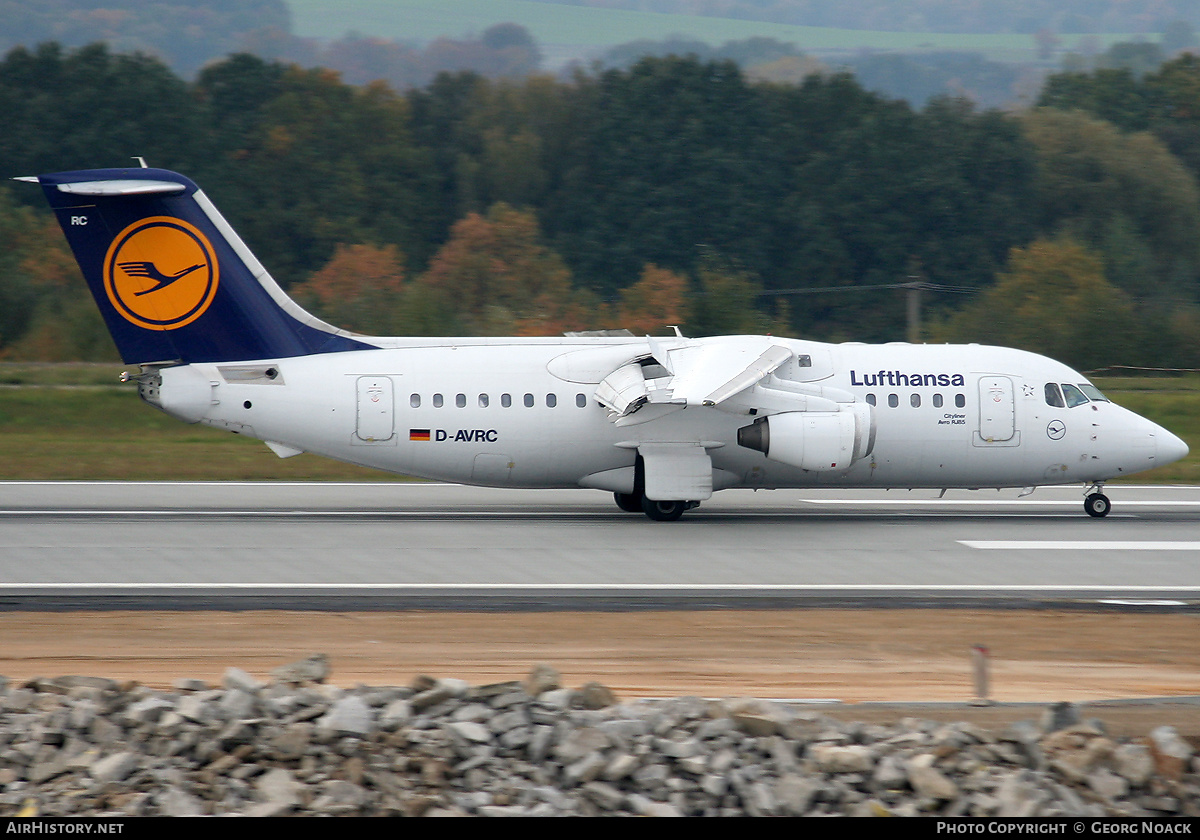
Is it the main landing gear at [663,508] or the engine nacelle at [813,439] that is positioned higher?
the engine nacelle at [813,439]

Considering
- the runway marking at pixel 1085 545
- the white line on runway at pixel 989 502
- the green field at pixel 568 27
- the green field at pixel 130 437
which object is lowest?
the runway marking at pixel 1085 545

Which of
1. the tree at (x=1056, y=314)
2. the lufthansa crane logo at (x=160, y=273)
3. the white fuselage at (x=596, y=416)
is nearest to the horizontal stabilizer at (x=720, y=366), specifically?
the white fuselage at (x=596, y=416)

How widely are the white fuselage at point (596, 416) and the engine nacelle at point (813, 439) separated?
0.40 m

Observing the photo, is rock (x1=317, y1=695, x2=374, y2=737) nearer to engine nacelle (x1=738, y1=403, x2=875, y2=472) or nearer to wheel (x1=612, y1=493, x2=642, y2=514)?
engine nacelle (x1=738, y1=403, x2=875, y2=472)

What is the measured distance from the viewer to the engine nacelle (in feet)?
75.4

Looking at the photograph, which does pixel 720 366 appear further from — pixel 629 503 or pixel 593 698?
pixel 593 698

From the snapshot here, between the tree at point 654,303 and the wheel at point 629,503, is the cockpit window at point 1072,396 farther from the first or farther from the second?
the tree at point 654,303

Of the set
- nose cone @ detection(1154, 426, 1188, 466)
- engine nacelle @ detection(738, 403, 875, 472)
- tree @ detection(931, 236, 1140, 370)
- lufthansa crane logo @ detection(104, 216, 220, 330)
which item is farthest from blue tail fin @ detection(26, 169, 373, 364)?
tree @ detection(931, 236, 1140, 370)

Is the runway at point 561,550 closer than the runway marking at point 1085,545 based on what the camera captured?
Yes

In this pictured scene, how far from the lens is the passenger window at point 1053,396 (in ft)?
82.3

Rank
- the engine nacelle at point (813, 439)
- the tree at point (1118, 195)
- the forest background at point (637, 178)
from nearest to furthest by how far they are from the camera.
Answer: the engine nacelle at point (813, 439), the forest background at point (637, 178), the tree at point (1118, 195)
